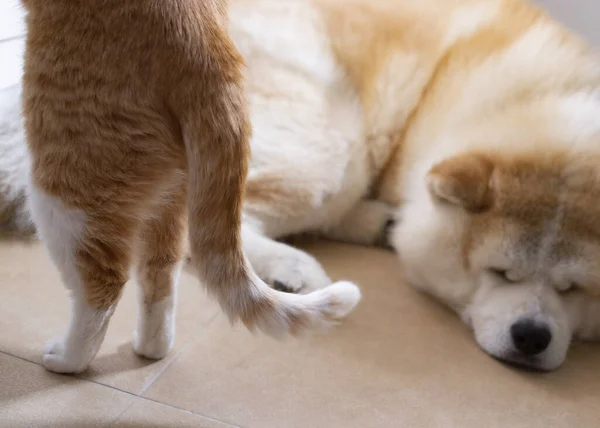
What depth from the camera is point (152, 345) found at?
127 cm

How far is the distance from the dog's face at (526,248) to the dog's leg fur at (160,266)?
0.62 meters

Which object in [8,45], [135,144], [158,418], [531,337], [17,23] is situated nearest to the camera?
[135,144]

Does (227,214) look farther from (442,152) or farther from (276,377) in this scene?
(442,152)

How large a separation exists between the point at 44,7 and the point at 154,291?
1.74 feet


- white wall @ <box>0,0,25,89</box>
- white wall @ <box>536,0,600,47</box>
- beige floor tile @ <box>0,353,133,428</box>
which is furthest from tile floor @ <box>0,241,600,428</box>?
white wall @ <box>536,0,600,47</box>

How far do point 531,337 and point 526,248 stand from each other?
19cm

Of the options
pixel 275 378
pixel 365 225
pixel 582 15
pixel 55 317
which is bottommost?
pixel 55 317

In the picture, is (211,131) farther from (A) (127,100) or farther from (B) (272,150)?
(B) (272,150)

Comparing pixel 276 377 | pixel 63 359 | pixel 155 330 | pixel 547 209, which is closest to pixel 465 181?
pixel 547 209

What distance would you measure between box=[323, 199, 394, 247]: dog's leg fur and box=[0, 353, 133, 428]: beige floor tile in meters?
0.91

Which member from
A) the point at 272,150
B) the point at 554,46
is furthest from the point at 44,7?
the point at 554,46

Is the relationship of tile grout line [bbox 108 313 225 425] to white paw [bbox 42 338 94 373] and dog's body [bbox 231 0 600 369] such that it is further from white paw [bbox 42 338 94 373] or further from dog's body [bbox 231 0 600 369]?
dog's body [bbox 231 0 600 369]

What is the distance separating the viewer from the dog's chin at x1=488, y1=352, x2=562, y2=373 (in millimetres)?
1399

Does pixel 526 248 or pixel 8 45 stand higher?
pixel 526 248
